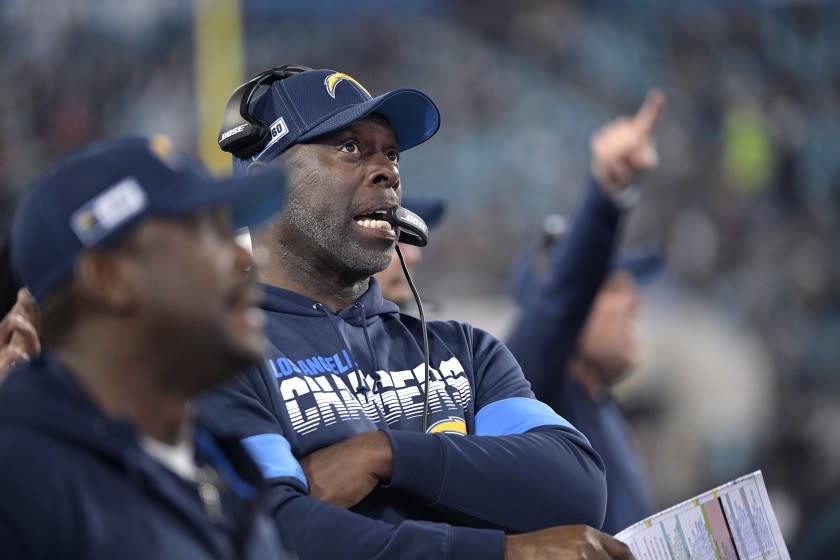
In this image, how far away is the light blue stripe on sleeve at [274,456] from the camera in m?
2.04

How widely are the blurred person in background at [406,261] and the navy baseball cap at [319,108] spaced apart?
1.22 feet

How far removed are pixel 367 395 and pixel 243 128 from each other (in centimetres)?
62

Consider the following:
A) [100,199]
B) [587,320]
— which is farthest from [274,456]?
[587,320]

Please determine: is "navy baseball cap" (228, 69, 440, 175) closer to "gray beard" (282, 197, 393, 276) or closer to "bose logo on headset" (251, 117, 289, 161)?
"bose logo on headset" (251, 117, 289, 161)

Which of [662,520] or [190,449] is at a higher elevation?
[190,449]

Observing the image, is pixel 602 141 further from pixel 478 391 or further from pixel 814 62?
pixel 814 62

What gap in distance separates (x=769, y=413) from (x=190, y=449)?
324 inches

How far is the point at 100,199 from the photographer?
1466mm

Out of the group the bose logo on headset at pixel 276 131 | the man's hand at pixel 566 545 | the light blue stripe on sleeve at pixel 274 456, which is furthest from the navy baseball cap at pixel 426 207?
the man's hand at pixel 566 545

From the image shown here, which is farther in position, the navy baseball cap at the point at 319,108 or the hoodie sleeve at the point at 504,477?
the navy baseball cap at the point at 319,108

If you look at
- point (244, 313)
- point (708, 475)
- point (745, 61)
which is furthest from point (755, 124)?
point (244, 313)

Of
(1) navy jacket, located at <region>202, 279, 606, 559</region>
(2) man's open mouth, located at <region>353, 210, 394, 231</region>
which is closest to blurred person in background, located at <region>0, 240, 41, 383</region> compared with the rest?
(1) navy jacket, located at <region>202, 279, 606, 559</region>

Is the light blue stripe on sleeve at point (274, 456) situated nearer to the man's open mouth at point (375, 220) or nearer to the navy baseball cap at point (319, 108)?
the man's open mouth at point (375, 220)

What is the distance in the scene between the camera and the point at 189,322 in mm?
1470
